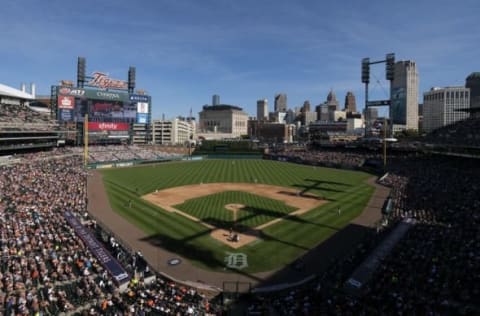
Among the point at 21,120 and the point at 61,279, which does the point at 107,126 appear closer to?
the point at 21,120

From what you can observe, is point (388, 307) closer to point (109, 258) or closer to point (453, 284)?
point (453, 284)

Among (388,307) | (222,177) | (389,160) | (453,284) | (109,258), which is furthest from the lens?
(389,160)

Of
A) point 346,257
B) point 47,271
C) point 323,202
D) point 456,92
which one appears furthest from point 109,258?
point 456,92

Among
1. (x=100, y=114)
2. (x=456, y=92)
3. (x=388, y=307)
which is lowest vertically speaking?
(x=388, y=307)

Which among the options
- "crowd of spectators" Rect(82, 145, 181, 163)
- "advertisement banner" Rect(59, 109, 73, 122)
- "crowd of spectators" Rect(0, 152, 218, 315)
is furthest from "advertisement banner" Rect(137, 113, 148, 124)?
"crowd of spectators" Rect(0, 152, 218, 315)

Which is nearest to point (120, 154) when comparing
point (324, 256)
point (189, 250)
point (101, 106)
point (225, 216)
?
point (101, 106)

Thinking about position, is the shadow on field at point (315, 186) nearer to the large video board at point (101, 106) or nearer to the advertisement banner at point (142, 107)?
the advertisement banner at point (142, 107)

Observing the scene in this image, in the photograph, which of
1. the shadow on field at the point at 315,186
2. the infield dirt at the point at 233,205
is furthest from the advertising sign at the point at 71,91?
the shadow on field at the point at 315,186
